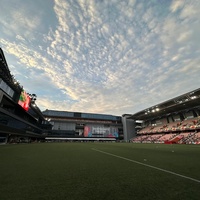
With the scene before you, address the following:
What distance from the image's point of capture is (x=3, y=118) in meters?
26.8

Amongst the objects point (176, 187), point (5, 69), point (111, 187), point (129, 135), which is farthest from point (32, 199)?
point (129, 135)

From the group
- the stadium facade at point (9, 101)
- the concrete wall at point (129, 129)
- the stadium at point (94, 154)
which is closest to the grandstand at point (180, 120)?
the stadium at point (94, 154)

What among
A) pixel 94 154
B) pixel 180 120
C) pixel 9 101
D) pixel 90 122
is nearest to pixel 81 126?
pixel 90 122

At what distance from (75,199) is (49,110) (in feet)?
306

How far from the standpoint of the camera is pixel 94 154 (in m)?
10.8

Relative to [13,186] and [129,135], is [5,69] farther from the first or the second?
[129,135]

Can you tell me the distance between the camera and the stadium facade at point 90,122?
29891mm

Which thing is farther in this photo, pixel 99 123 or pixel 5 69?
pixel 99 123

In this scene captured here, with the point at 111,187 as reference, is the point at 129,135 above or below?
above

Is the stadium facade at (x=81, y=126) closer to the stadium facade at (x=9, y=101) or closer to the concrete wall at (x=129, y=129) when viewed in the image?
the concrete wall at (x=129, y=129)

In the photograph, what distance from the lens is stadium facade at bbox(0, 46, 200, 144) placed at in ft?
98.1

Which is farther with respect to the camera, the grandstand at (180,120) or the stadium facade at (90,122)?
the grandstand at (180,120)

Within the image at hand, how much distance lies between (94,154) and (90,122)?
266 feet

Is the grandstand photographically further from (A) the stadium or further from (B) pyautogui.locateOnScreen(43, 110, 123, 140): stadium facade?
(B) pyautogui.locateOnScreen(43, 110, 123, 140): stadium facade
